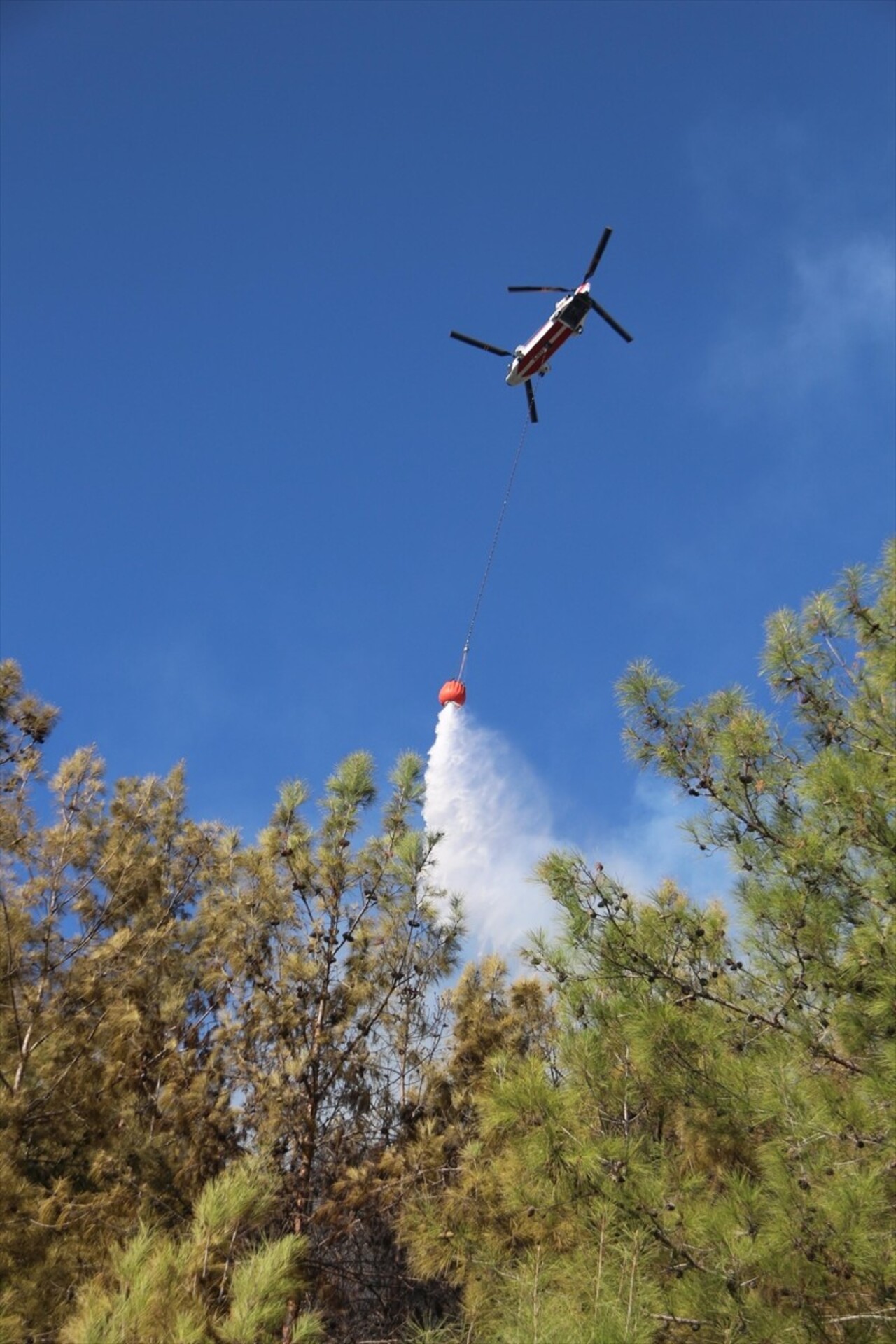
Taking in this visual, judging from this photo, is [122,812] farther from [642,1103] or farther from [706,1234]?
[706,1234]

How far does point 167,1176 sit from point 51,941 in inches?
76.7

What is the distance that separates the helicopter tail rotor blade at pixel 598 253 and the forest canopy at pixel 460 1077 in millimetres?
8915

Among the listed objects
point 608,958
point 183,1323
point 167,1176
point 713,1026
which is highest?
point 608,958

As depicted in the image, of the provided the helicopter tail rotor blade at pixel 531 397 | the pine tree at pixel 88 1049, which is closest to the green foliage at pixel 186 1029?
the pine tree at pixel 88 1049

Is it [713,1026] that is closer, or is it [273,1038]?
[713,1026]

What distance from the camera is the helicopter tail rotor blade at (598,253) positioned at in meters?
13.0

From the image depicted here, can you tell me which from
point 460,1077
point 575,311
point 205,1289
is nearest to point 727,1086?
point 205,1289

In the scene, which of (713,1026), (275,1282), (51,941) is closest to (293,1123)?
(51,941)

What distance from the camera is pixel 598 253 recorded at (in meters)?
13.3

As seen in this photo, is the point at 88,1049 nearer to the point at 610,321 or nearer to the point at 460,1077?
the point at 460,1077

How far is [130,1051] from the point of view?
6.87m

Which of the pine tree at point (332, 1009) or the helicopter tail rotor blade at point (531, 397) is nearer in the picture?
the pine tree at point (332, 1009)

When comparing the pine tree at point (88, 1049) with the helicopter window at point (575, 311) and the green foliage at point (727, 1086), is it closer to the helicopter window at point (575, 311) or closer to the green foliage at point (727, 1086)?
the green foliage at point (727, 1086)

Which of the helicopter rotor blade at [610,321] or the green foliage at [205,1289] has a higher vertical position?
the helicopter rotor blade at [610,321]
